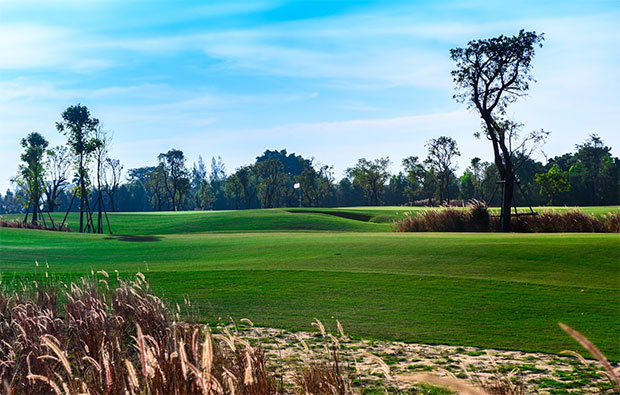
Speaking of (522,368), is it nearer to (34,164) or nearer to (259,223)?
(259,223)

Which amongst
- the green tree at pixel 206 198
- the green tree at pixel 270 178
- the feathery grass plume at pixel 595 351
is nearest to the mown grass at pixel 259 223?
the feathery grass plume at pixel 595 351

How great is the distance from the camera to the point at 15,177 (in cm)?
6194

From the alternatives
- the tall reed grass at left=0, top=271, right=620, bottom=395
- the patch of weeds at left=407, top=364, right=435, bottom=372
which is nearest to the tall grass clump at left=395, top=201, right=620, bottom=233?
the tall reed grass at left=0, top=271, right=620, bottom=395

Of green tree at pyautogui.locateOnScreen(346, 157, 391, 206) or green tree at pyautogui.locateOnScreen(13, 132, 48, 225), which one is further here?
green tree at pyautogui.locateOnScreen(346, 157, 391, 206)

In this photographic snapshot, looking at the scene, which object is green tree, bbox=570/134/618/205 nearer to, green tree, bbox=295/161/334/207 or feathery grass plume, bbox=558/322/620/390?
green tree, bbox=295/161/334/207

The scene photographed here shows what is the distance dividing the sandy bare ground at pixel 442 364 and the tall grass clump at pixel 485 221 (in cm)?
2043

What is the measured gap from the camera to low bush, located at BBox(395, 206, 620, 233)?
89.1ft

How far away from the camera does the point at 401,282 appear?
13562 mm

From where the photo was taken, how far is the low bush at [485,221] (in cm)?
2717

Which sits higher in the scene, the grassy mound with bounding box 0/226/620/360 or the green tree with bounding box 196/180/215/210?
the green tree with bounding box 196/180/215/210

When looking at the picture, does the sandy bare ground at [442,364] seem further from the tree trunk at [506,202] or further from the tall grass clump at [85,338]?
the tree trunk at [506,202]

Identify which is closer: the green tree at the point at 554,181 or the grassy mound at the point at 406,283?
the grassy mound at the point at 406,283

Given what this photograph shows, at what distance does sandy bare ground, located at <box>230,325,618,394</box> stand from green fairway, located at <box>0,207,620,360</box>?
51cm

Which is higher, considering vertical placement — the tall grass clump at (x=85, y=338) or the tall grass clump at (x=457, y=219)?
the tall grass clump at (x=457, y=219)
